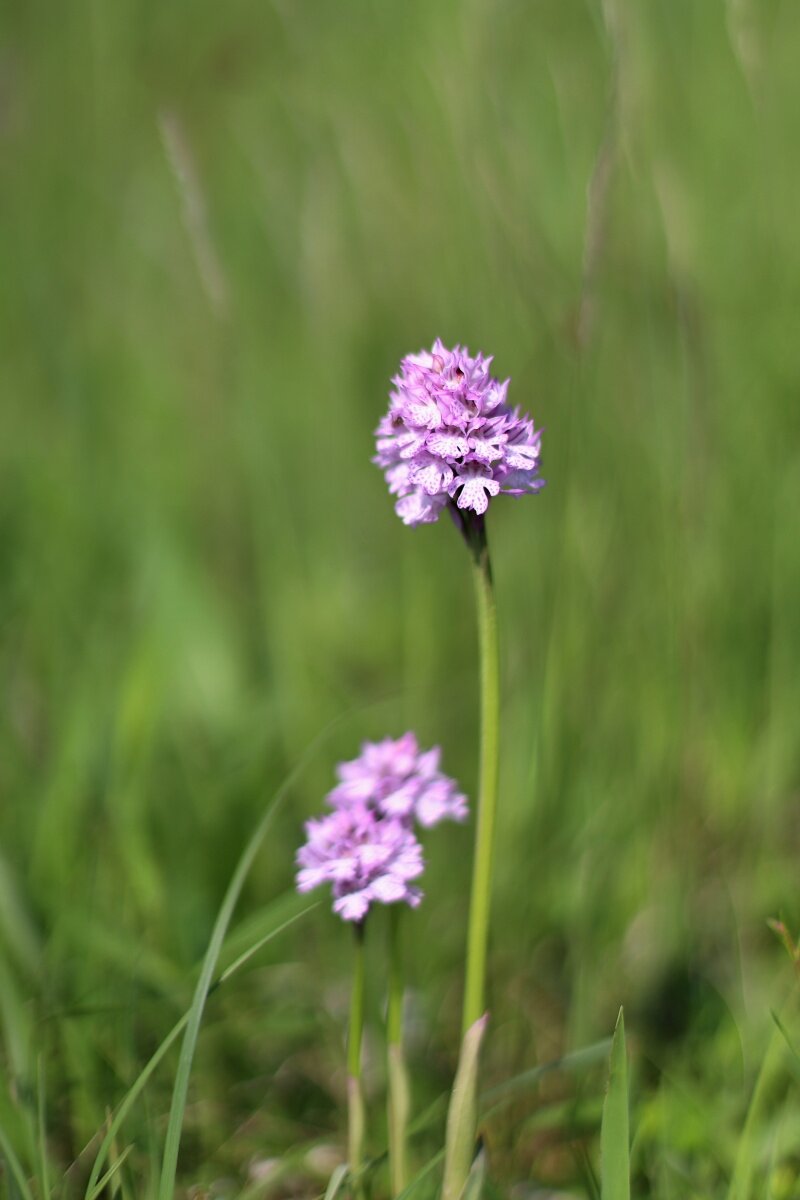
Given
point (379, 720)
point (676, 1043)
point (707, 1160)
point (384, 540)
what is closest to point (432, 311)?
point (384, 540)

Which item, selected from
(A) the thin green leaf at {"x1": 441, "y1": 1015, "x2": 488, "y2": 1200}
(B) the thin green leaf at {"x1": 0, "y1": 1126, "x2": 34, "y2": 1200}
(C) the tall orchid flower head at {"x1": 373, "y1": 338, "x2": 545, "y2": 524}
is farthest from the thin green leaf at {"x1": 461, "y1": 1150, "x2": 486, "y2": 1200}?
(C) the tall orchid flower head at {"x1": 373, "y1": 338, "x2": 545, "y2": 524}

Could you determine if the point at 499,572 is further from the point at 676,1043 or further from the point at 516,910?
the point at 676,1043

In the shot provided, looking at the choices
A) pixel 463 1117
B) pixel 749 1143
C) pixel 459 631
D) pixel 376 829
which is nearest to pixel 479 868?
pixel 376 829

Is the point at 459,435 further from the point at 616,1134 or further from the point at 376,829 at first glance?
the point at 616,1134

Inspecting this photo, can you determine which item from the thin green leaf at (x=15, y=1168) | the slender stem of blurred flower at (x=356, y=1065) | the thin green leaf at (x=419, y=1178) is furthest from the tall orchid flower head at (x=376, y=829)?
the thin green leaf at (x=15, y=1168)

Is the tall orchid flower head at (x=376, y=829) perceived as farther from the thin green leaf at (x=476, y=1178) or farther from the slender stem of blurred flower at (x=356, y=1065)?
the thin green leaf at (x=476, y=1178)

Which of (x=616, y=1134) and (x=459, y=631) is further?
(x=459, y=631)
